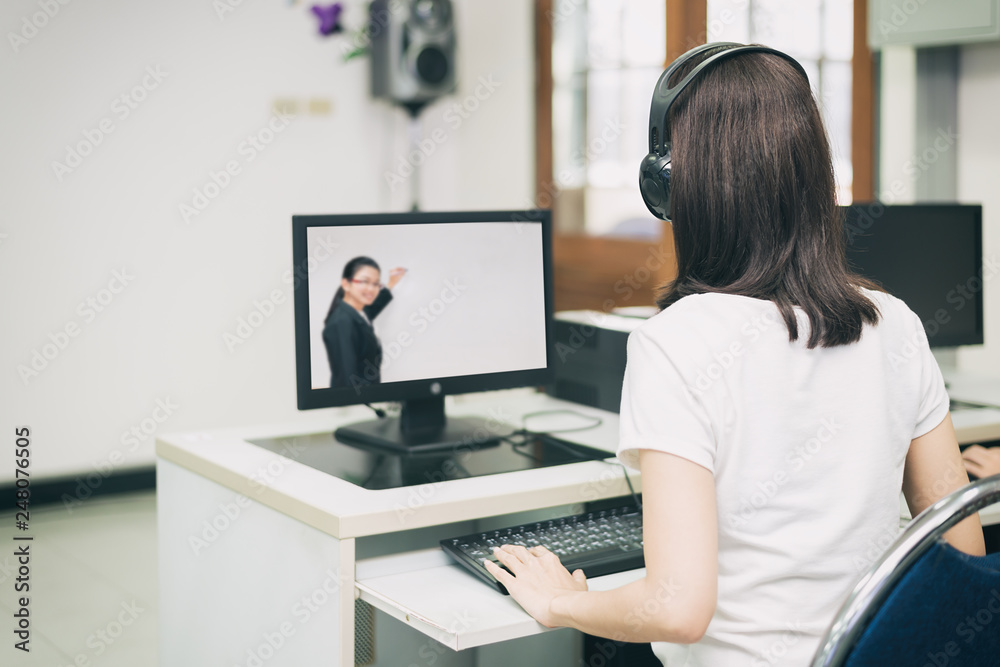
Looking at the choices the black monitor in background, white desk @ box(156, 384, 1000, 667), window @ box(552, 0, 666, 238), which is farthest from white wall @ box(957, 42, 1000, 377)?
white desk @ box(156, 384, 1000, 667)

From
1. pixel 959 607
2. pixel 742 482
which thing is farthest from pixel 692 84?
pixel 959 607

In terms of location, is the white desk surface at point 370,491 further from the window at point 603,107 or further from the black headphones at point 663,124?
the window at point 603,107

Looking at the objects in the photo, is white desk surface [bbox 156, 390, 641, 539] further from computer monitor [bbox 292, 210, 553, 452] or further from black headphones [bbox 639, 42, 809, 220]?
black headphones [bbox 639, 42, 809, 220]

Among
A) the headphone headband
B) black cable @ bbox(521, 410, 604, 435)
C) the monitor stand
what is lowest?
black cable @ bbox(521, 410, 604, 435)

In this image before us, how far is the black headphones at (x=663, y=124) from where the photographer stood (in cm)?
107

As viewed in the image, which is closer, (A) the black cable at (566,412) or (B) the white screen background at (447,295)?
(B) the white screen background at (447,295)

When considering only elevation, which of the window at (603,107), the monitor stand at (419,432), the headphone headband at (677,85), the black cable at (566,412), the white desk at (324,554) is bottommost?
the white desk at (324,554)

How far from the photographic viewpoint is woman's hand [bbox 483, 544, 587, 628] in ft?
4.10

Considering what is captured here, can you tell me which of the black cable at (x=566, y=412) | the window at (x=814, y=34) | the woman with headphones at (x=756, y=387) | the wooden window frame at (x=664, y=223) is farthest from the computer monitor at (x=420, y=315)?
the window at (x=814, y=34)

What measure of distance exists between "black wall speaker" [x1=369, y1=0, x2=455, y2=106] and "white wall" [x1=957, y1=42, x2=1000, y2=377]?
1927 mm

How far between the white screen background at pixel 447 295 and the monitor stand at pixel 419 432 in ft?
0.30

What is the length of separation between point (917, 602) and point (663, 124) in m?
0.55

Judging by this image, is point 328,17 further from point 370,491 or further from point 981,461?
point 981,461

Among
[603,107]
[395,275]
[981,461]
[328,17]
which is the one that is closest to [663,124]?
[395,275]
